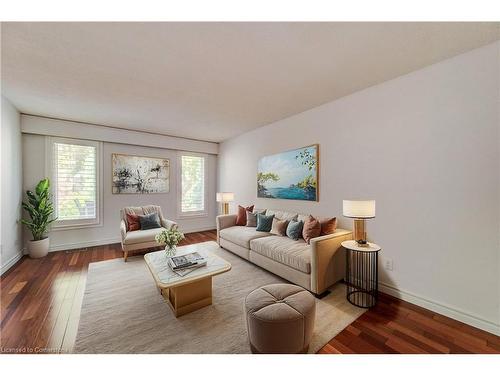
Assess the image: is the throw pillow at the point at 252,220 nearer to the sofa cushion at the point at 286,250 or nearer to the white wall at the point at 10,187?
the sofa cushion at the point at 286,250

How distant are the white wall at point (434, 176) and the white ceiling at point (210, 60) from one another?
0.24 meters

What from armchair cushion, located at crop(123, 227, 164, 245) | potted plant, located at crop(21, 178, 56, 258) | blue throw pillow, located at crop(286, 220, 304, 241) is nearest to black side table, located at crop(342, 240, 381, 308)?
blue throw pillow, located at crop(286, 220, 304, 241)

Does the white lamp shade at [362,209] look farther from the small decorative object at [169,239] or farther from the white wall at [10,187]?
the white wall at [10,187]

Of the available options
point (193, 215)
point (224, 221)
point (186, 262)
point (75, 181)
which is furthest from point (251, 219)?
point (75, 181)

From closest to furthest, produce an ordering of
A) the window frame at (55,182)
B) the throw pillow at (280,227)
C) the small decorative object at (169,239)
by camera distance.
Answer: the small decorative object at (169,239)
the throw pillow at (280,227)
the window frame at (55,182)

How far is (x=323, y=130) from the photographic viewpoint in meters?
3.10

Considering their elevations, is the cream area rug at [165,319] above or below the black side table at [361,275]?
below

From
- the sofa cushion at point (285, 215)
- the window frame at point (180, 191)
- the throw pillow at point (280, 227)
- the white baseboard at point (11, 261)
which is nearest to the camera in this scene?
the white baseboard at point (11, 261)

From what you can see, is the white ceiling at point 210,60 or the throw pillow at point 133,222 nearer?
the white ceiling at point 210,60

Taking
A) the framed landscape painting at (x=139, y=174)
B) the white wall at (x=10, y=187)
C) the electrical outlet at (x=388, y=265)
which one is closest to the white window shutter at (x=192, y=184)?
the framed landscape painting at (x=139, y=174)

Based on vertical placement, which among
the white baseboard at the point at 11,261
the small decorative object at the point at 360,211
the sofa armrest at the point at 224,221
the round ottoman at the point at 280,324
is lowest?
the white baseboard at the point at 11,261

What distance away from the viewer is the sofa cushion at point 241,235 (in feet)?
10.6

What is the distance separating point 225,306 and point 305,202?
202 cm
